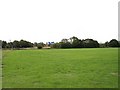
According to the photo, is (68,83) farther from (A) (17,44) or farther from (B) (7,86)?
(A) (17,44)

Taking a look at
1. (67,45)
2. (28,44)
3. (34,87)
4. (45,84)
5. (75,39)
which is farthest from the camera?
(28,44)

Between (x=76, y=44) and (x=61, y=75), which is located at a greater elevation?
(x=76, y=44)

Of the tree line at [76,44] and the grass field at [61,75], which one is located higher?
the tree line at [76,44]

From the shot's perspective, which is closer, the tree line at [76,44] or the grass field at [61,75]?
the grass field at [61,75]

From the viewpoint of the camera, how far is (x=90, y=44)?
105625 millimetres

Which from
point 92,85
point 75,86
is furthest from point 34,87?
point 92,85

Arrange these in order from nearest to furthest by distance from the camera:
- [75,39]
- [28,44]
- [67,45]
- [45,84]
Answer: [45,84]
[67,45]
[75,39]
[28,44]

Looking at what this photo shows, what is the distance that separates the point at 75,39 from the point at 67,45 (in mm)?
8302

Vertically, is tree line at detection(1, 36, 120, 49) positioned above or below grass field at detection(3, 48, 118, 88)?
above

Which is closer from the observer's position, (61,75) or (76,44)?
(61,75)

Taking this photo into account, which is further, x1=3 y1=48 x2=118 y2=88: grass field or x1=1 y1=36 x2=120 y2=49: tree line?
x1=1 y1=36 x2=120 y2=49: tree line

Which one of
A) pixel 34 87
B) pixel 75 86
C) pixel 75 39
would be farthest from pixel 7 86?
pixel 75 39

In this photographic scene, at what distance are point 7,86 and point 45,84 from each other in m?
1.36

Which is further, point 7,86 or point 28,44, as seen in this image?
point 28,44
